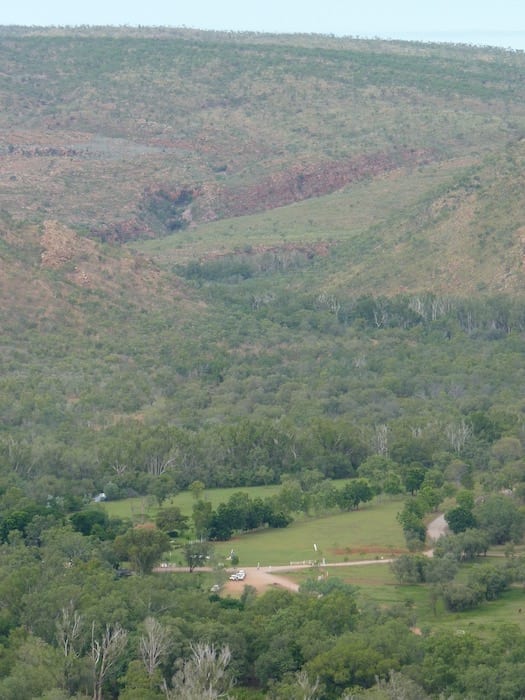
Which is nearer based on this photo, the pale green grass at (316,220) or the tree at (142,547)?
the tree at (142,547)

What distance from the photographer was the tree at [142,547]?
5153cm

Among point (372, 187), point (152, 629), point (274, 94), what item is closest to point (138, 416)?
point (152, 629)

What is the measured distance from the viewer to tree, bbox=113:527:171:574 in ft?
169

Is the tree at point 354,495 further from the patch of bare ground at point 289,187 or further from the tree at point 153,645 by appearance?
the patch of bare ground at point 289,187

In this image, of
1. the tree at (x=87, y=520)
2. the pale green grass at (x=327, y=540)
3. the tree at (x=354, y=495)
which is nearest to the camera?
the pale green grass at (x=327, y=540)

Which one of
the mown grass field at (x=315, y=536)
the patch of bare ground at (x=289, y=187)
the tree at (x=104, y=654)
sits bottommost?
the patch of bare ground at (x=289, y=187)

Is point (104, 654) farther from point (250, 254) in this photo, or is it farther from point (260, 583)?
point (250, 254)

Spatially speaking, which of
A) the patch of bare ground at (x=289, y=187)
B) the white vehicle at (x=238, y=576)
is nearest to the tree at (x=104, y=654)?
the white vehicle at (x=238, y=576)

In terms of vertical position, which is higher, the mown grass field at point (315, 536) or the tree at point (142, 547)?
the tree at point (142, 547)

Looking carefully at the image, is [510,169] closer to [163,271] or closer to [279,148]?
[163,271]

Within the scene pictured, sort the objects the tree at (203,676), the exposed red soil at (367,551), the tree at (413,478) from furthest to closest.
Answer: the tree at (413,478), the exposed red soil at (367,551), the tree at (203,676)

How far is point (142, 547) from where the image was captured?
51781 millimetres

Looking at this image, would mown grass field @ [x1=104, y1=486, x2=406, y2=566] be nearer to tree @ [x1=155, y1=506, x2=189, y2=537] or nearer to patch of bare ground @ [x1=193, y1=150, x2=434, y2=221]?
tree @ [x1=155, y1=506, x2=189, y2=537]

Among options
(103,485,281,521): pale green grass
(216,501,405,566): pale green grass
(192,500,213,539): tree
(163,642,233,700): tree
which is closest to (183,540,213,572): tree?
(216,501,405,566): pale green grass
